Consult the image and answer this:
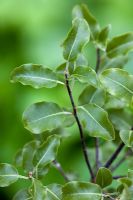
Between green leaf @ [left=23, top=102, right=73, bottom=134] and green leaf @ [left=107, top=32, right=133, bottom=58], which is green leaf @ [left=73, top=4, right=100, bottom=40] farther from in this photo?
green leaf @ [left=23, top=102, right=73, bottom=134]

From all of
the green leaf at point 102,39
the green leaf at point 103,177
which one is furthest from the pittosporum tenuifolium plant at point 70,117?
the green leaf at point 102,39

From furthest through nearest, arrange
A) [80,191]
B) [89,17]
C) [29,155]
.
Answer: [89,17], [29,155], [80,191]

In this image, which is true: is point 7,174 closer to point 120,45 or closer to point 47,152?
point 47,152

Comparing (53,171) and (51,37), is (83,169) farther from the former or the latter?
(51,37)

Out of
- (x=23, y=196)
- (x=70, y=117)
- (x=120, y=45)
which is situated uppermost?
(x=120, y=45)

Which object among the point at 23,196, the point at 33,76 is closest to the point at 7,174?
the point at 23,196

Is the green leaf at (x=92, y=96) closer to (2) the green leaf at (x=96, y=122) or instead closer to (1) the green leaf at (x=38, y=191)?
(2) the green leaf at (x=96, y=122)
